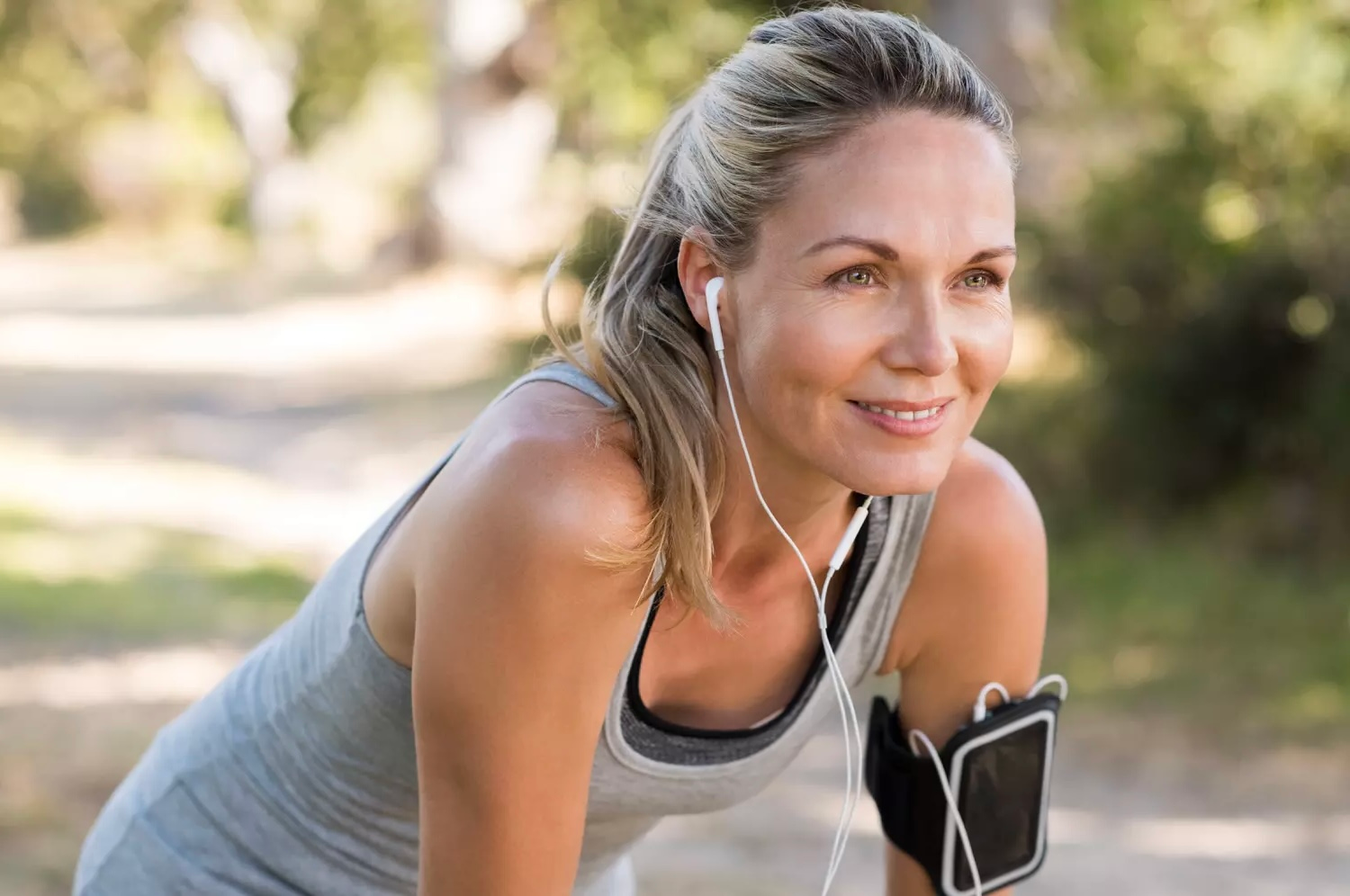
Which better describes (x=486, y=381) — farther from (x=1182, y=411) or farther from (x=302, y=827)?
(x=302, y=827)

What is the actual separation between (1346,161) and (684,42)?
718cm

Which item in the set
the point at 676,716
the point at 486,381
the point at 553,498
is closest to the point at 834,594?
the point at 676,716

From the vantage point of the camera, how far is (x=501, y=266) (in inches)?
669

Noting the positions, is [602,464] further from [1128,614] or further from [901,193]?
[1128,614]

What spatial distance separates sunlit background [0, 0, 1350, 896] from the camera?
15.9ft

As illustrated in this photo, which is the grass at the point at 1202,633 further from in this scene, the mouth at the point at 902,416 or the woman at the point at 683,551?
the mouth at the point at 902,416

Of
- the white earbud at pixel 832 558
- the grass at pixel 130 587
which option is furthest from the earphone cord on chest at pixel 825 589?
the grass at pixel 130 587

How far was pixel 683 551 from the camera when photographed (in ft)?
5.68

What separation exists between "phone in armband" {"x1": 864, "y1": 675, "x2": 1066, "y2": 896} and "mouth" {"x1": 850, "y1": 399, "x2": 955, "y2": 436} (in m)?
0.44

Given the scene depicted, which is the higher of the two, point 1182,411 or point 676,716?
point 1182,411

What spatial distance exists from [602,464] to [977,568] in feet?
1.74

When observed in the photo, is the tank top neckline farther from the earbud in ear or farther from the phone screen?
the earbud in ear

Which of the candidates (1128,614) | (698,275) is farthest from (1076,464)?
(698,275)

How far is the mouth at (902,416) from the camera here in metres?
1.69
